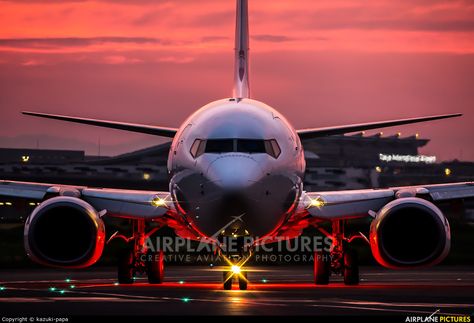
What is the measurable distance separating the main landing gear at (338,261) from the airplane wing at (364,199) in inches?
36.6

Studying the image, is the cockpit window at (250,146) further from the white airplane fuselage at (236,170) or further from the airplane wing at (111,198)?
the airplane wing at (111,198)

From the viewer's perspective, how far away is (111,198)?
3106cm

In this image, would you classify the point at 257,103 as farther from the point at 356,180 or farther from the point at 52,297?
the point at 356,180

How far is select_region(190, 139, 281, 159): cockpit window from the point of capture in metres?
26.7

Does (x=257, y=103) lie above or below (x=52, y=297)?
above

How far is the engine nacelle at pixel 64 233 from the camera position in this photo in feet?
94.0

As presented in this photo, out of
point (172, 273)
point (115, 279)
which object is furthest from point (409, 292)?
point (172, 273)

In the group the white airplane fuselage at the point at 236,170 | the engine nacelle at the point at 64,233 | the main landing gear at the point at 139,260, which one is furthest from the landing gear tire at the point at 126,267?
the white airplane fuselage at the point at 236,170

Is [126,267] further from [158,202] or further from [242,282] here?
[242,282]

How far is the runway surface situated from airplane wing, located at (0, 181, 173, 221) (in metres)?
1.76

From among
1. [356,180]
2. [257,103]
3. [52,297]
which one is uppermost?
[356,180]

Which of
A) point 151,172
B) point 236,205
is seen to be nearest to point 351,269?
point 236,205

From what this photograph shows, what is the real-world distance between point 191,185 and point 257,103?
3.72m

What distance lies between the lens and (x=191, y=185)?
27.1m
